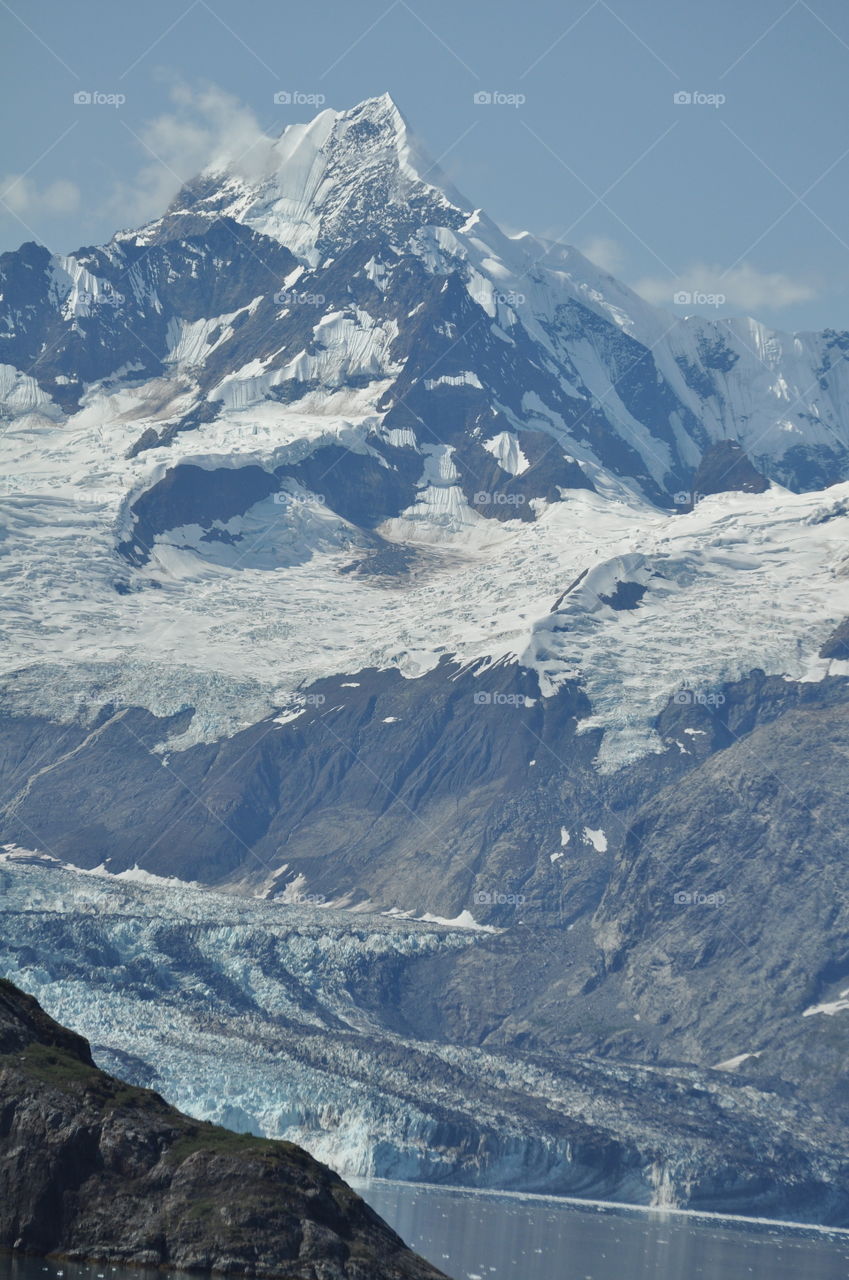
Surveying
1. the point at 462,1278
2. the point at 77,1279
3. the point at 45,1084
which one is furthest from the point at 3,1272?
the point at 462,1278

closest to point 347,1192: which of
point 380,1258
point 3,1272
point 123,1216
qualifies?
point 380,1258

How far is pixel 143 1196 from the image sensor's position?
160 metres

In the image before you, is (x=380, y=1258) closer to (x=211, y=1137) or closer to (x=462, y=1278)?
(x=211, y=1137)

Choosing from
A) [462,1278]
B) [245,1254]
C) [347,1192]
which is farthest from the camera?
[462,1278]

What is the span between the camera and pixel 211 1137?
549 ft

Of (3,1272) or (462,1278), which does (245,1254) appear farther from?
(462,1278)

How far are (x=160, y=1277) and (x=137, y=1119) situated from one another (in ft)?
44.8

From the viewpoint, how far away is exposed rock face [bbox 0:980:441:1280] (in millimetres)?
158000

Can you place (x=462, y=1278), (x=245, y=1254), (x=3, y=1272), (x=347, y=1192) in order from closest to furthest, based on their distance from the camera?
1. (x=3, y=1272)
2. (x=245, y=1254)
3. (x=347, y=1192)
4. (x=462, y=1278)

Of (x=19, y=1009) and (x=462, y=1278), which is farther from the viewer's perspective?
(x=462, y=1278)

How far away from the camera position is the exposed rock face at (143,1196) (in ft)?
518

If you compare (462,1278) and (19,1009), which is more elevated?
(19,1009)

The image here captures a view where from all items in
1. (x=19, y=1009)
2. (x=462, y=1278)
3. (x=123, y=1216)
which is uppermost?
(x=19, y=1009)

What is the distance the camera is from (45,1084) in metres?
160
